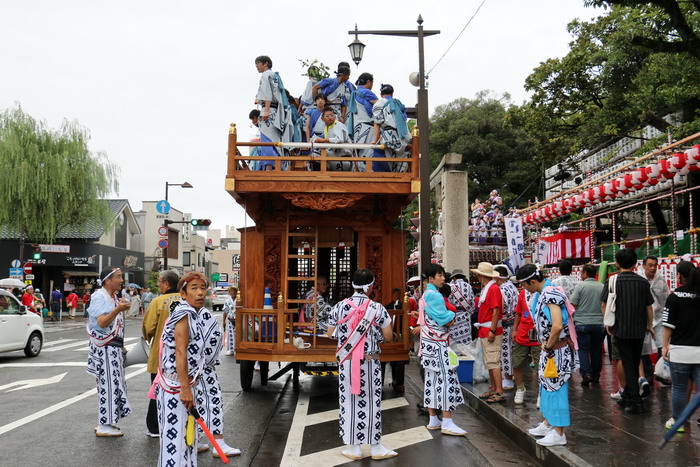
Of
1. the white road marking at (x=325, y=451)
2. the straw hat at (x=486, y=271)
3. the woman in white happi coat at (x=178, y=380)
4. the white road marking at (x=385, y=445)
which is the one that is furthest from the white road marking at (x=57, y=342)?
the woman in white happi coat at (x=178, y=380)

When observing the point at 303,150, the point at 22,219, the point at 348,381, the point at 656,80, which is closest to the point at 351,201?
the point at 303,150

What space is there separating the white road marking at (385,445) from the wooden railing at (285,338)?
186cm

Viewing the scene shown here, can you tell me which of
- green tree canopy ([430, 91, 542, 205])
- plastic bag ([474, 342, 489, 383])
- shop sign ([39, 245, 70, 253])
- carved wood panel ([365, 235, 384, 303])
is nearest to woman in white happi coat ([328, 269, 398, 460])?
carved wood panel ([365, 235, 384, 303])

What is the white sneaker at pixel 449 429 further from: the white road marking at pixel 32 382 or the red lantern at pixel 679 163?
the white road marking at pixel 32 382

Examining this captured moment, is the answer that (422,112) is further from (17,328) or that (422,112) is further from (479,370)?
(17,328)

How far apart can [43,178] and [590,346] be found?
98.2ft

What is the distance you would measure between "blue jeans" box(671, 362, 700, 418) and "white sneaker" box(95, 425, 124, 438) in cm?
592

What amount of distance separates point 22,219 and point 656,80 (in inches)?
1171

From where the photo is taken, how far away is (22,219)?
104 ft

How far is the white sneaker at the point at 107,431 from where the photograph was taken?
6770mm

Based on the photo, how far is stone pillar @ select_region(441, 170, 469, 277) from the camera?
48.4 ft

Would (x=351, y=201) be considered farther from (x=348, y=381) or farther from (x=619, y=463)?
(x=619, y=463)

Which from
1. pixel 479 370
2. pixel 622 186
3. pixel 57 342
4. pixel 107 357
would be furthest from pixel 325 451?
pixel 57 342

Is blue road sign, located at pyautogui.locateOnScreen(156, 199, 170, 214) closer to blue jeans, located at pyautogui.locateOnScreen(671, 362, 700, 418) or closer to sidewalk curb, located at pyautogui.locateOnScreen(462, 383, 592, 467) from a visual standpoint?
sidewalk curb, located at pyautogui.locateOnScreen(462, 383, 592, 467)
